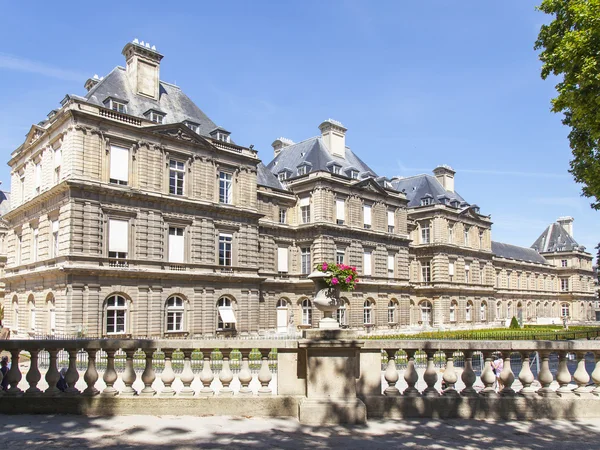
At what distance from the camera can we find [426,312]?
53719mm

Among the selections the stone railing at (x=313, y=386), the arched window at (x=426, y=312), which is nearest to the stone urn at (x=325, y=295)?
the stone railing at (x=313, y=386)

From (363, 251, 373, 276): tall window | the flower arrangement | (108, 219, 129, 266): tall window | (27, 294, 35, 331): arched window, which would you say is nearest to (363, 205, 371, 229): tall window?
(363, 251, 373, 276): tall window

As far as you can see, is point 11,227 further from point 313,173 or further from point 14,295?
point 313,173

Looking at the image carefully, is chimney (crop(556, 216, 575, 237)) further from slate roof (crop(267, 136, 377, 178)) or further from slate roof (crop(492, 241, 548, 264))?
slate roof (crop(267, 136, 377, 178))

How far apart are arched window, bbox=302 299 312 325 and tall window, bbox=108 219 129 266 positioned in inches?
647

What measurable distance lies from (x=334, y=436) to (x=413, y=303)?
47.9 metres

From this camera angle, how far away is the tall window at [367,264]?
43875 millimetres

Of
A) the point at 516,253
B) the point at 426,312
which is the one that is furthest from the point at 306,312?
the point at 516,253

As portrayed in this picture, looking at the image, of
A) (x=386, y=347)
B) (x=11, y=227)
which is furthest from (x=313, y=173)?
(x=386, y=347)

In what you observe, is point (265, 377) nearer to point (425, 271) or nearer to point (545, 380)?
point (545, 380)

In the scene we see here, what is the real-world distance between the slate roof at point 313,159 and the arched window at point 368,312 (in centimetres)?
1072

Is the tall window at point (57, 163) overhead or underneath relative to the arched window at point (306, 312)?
overhead

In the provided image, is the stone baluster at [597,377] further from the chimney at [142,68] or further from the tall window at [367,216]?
the tall window at [367,216]

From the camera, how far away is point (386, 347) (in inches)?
307
